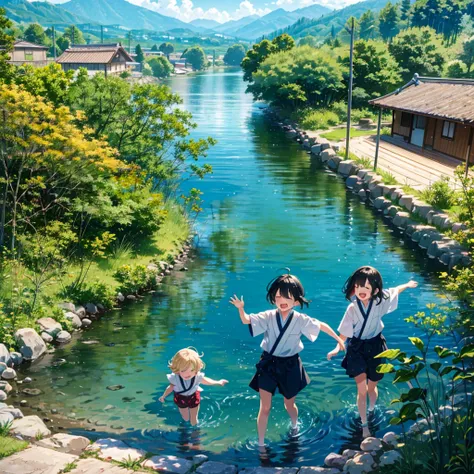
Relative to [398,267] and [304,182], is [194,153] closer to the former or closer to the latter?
[398,267]

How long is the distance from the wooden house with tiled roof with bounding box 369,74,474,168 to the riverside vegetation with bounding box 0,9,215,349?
13.9 metres

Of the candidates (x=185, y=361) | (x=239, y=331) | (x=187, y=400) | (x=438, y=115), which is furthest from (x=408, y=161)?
(x=185, y=361)

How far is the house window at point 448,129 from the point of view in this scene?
1264 inches

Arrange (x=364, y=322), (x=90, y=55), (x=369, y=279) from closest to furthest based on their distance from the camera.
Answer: (x=369, y=279) < (x=364, y=322) < (x=90, y=55)

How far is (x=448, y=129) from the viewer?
107ft

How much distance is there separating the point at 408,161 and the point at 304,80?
24.0m

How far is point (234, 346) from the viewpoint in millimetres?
13469

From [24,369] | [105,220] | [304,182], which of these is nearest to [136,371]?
[24,369]

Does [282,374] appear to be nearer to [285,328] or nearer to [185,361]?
[285,328]

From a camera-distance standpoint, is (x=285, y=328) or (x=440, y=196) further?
(x=440, y=196)

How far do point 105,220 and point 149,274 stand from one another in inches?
75.4

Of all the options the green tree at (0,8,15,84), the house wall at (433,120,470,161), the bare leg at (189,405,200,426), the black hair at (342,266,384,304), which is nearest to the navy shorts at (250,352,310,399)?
the black hair at (342,266,384,304)

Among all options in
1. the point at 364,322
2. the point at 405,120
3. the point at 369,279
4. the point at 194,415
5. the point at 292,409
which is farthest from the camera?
the point at 405,120

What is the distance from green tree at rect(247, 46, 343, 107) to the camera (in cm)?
5369
